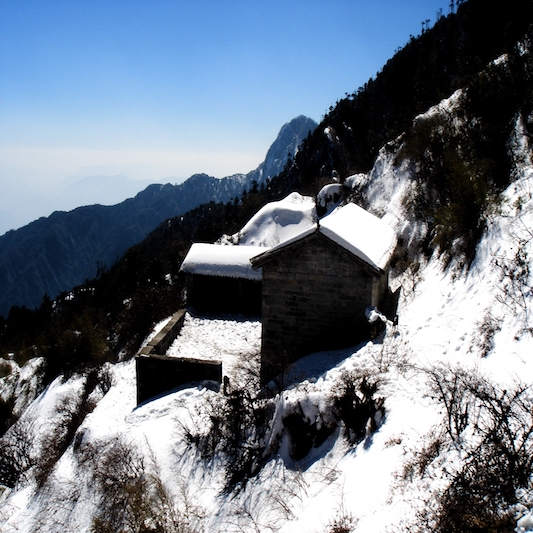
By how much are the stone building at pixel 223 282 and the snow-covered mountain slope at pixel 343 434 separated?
6056mm

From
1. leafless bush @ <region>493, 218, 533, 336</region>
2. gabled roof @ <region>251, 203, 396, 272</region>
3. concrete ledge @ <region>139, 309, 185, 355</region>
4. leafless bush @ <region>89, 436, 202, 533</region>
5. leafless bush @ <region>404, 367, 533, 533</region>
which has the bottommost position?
leafless bush @ <region>89, 436, 202, 533</region>

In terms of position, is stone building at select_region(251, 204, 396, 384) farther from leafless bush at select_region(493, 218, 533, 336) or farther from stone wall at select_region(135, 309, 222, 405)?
leafless bush at select_region(493, 218, 533, 336)

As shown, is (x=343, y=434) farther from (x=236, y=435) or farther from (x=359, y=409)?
(x=236, y=435)

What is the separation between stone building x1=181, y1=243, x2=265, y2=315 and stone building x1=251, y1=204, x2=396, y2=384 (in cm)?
→ 672

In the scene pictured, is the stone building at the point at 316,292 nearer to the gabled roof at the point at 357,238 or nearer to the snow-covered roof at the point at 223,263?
the gabled roof at the point at 357,238

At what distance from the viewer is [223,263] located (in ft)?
61.0

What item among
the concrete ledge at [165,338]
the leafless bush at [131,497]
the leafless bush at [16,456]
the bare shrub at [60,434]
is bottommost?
the leafless bush at [16,456]

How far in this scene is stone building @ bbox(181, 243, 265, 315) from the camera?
18391mm

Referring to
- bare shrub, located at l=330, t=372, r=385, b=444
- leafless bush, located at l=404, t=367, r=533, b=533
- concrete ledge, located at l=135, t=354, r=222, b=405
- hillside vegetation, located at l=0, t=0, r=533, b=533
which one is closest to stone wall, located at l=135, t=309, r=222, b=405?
concrete ledge, located at l=135, t=354, r=222, b=405

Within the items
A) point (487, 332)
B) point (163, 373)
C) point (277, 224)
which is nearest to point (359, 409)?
point (487, 332)

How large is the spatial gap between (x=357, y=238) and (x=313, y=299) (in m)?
2.43

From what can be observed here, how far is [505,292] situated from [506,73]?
13.6m

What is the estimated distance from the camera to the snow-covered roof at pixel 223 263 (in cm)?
1828

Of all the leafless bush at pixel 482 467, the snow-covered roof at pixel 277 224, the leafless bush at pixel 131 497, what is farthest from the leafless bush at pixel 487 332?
the snow-covered roof at pixel 277 224
